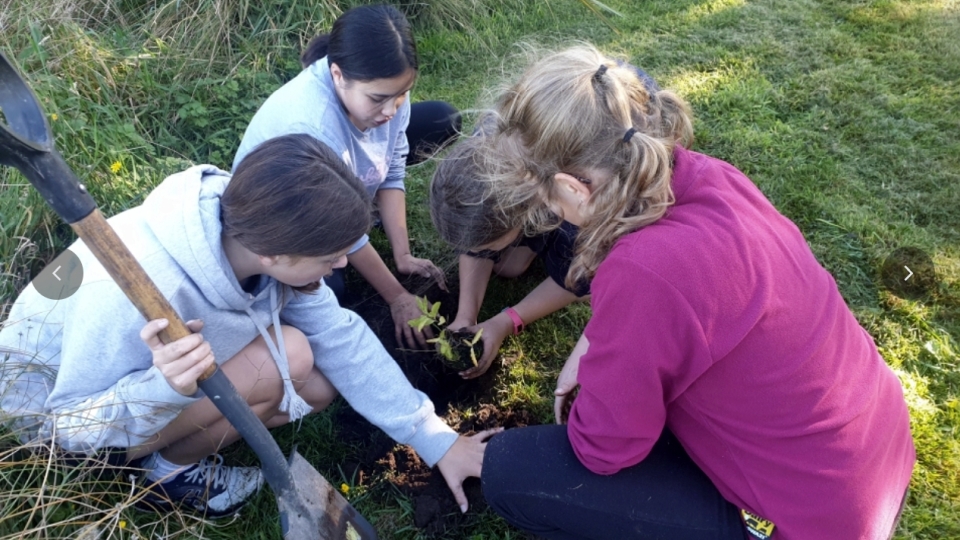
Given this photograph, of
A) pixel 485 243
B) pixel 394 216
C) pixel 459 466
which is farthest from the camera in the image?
pixel 394 216

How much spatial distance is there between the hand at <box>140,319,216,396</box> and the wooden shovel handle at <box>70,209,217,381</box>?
0.03m

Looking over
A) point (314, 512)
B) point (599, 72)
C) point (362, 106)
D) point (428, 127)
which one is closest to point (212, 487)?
A: point (314, 512)

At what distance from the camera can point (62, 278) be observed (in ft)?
6.07

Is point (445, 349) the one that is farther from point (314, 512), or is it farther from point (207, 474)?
point (207, 474)

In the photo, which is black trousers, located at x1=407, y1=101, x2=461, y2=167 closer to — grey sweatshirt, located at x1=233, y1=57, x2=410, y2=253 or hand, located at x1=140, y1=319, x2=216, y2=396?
grey sweatshirt, located at x1=233, y1=57, x2=410, y2=253

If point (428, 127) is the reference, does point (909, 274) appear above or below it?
below

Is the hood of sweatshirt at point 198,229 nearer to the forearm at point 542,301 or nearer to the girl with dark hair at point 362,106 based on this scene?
the girl with dark hair at point 362,106

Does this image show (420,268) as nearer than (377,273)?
No

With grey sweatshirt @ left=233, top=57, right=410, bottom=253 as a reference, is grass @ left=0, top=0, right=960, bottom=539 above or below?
below

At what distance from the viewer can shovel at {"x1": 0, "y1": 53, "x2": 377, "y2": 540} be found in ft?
A: 3.95

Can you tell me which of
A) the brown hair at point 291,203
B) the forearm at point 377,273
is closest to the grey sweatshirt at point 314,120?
the forearm at point 377,273

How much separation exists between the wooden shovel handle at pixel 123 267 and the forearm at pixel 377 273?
114cm

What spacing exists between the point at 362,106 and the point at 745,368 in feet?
5.23

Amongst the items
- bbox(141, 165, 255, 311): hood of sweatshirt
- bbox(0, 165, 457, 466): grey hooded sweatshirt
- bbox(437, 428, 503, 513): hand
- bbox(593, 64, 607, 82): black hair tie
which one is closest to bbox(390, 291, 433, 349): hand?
bbox(437, 428, 503, 513): hand
